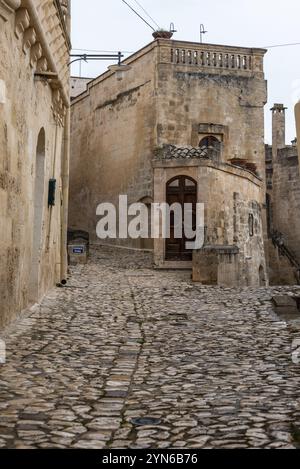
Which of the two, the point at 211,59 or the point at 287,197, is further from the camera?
the point at 287,197

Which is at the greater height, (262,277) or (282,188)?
(282,188)

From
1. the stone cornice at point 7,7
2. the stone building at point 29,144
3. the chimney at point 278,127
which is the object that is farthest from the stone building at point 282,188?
the stone cornice at point 7,7

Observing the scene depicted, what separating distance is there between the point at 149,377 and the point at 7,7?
4.26 meters

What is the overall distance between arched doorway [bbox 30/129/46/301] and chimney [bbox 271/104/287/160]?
782 inches

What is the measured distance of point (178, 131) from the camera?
21766 millimetres

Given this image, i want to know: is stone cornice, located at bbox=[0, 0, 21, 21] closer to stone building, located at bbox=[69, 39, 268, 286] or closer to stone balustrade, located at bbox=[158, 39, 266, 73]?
stone building, located at bbox=[69, 39, 268, 286]

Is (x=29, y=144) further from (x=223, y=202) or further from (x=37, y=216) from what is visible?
(x=223, y=202)

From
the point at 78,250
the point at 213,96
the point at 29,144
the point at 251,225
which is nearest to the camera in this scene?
the point at 29,144

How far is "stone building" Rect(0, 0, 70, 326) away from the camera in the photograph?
617 centimetres

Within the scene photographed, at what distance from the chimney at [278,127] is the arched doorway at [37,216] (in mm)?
19870

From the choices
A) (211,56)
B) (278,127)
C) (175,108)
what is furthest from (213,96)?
(278,127)

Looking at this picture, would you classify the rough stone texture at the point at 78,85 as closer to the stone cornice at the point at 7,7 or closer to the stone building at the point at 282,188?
the stone building at the point at 282,188

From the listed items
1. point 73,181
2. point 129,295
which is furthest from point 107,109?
point 129,295
